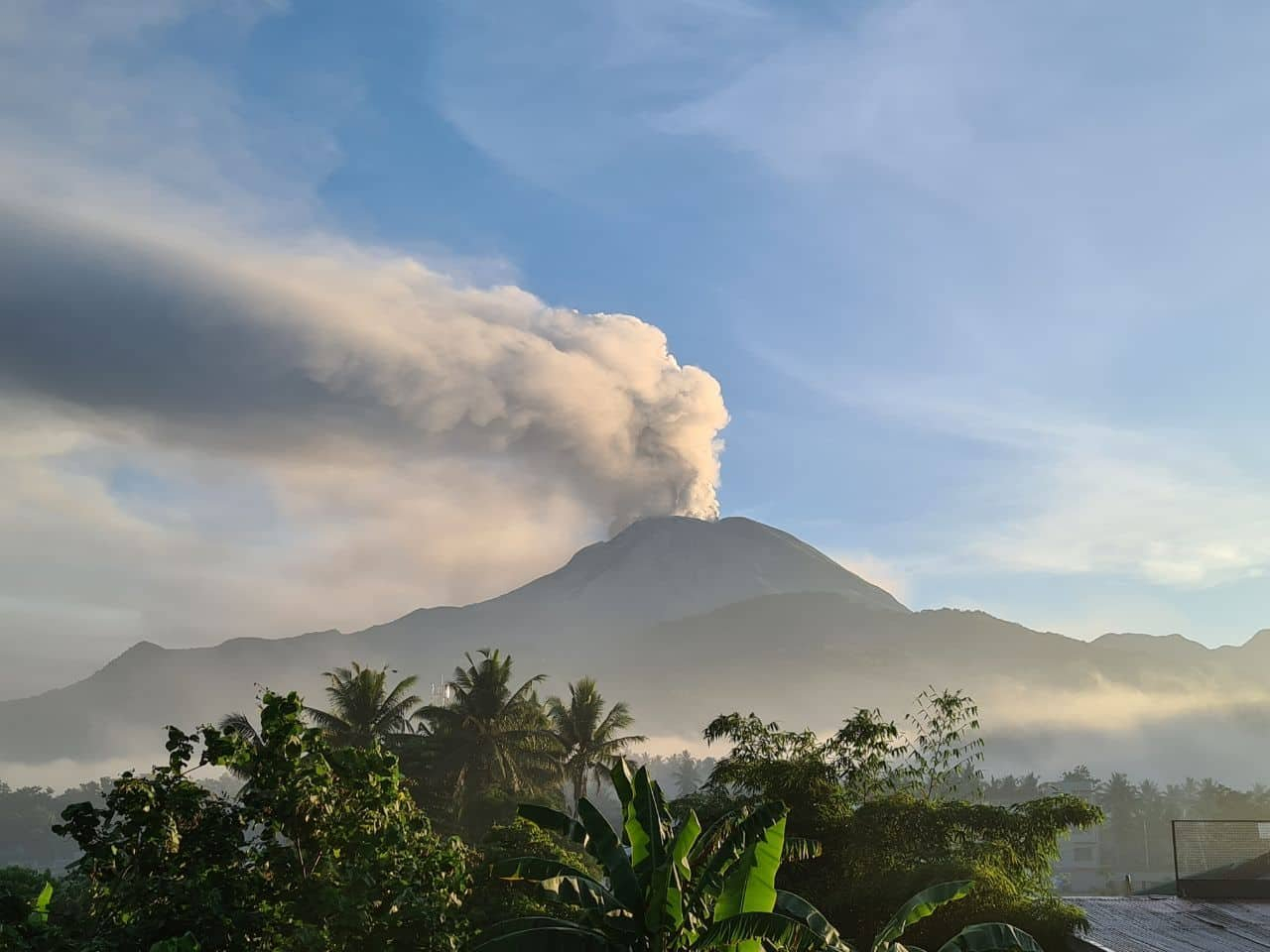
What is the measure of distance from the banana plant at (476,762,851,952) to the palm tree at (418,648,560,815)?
4227 cm

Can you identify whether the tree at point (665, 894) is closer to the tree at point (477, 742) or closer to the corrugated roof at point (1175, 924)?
the corrugated roof at point (1175, 924)

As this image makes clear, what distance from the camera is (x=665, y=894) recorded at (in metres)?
14.2

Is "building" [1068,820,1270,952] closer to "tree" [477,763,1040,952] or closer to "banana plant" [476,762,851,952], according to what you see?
"tree" [477,763,1040,952]

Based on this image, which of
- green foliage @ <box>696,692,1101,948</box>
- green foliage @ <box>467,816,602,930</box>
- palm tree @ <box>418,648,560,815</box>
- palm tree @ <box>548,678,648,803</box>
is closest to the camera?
green foliage @ <box>467,816,602,930</box>

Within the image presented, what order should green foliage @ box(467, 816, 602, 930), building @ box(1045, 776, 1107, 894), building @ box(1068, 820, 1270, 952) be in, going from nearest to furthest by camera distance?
building @ box(1068, 820, 1270, 952) < green foliage @ box(467, 816, 602, 930) < building @ box(1045, 776, 1107, 894)

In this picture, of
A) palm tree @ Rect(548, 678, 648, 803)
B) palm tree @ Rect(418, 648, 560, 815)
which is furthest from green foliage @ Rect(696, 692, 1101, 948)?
palm tree @ Rect(548, 678, 648, 803)

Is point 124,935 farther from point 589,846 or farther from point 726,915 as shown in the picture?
point 726,915

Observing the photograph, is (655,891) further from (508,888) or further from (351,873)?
(508,888)

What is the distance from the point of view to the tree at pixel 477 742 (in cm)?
5753

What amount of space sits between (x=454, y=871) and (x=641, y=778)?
2925mm

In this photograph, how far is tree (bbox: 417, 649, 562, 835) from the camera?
5753 centimetres

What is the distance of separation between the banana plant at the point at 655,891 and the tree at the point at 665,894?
0.01m

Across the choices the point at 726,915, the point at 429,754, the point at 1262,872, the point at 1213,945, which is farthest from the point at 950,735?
the point at 429,754

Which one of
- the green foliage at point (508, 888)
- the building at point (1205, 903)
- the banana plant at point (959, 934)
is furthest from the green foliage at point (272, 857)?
the building at point (1205, 903)
